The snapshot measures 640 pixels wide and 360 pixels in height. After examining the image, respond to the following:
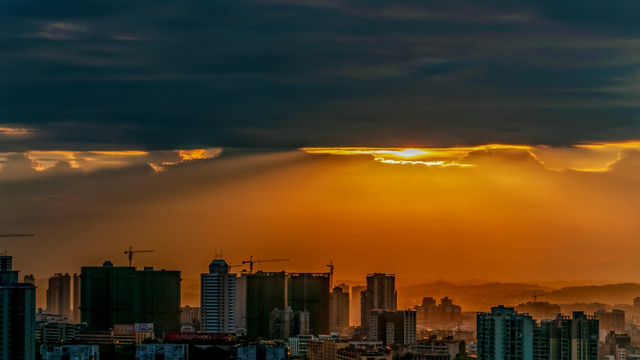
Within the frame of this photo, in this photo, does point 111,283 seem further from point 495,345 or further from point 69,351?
point 495,345

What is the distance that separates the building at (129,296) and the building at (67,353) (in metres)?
15.4

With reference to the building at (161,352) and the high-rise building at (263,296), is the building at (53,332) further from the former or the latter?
the high-rise building at (263,296)

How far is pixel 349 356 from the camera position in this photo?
40625 millimetres

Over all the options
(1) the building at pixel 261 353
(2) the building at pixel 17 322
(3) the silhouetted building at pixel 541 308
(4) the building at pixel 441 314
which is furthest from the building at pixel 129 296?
(2) the building at pixel 17 322

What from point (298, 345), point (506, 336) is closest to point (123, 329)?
point (298, 345)

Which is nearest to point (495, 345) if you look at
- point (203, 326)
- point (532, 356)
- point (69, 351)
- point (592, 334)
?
point (532, 356)

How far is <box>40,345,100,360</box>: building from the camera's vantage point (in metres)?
35.6

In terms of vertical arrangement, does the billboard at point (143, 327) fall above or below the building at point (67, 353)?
above

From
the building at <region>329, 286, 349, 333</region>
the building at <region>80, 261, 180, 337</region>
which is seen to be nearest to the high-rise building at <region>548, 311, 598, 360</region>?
the building at <region>80, 261, 180, 337</region>

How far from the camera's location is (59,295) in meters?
59.7

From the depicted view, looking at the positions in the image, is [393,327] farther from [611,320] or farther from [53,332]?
[53,332]

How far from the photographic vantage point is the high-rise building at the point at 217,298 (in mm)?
56438

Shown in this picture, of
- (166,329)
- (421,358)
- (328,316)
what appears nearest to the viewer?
(421,358)

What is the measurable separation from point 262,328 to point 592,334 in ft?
52.5
